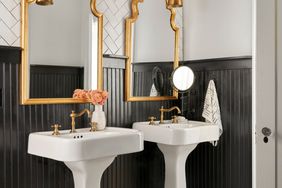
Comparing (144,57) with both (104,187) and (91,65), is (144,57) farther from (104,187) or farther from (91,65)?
(104,187)

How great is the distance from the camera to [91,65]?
3084mm

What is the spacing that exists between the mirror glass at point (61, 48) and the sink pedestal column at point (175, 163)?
87 centimetres

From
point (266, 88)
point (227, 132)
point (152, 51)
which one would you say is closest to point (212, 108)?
point (227, 132)

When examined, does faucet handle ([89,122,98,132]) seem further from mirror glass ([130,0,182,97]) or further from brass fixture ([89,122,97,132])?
mirror glass ([130,0,182,97])

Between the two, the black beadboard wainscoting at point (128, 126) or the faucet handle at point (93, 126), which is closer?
the black beadboard wainscoting at point (128, 126)

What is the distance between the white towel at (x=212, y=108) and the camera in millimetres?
3500

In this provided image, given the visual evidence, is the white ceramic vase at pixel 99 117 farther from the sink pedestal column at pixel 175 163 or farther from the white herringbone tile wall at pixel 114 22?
the sink pedestal column at pixel 175 163

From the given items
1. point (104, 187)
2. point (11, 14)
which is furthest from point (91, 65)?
point (104, 187)

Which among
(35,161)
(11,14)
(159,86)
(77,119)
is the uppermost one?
(11,14)

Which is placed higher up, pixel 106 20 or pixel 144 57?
pixel 106 20

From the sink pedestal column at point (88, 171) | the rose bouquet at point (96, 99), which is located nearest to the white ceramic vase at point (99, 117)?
the rose bouquet at point (96, 99)

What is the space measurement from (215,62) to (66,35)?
1.48m

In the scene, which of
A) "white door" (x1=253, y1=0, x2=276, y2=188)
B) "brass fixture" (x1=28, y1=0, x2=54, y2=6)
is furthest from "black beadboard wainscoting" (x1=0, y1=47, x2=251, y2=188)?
"white door" (x1=253, y1=0, x2=276, y2=188)

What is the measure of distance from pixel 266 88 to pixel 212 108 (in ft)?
5.59
